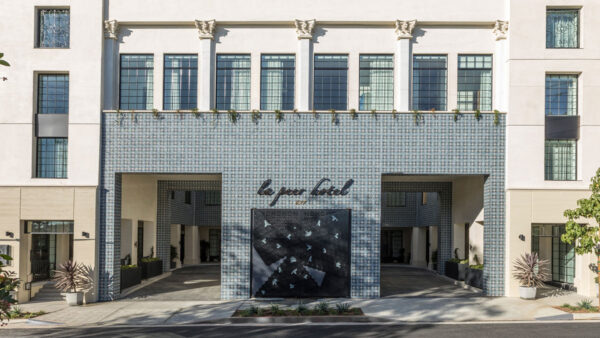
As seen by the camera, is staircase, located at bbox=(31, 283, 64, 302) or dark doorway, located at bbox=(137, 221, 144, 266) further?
dark doorway, located at bbox=(137, 221, 144, 266)

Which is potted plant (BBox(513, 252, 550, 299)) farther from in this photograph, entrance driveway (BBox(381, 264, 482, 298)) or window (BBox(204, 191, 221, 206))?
window (BBox(204, 191, 221, 206))

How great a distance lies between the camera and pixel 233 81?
22016 millimetres

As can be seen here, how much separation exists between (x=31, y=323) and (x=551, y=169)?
759 inches

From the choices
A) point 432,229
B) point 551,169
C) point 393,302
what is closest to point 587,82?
point 551,169

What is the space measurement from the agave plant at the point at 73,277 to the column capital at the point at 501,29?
18.0m

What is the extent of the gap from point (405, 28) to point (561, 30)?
6069 millimetres

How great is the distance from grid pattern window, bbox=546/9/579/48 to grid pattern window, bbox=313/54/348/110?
805 centimetres

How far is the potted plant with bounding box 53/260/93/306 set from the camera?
20016mm

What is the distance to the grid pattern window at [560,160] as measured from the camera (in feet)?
70.3

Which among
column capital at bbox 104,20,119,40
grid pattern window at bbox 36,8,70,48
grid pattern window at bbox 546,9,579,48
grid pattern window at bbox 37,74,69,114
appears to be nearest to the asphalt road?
grid pattern window at bbox 37,74,69,114

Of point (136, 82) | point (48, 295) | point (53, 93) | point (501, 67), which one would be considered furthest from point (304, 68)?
point (48, 295)

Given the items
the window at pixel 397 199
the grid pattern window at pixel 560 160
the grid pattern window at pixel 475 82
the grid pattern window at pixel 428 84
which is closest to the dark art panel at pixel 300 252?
the grid pattern window at pixel 428 84

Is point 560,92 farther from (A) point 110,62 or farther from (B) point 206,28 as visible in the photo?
(A) point 110,62

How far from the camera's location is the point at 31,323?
683 inches
